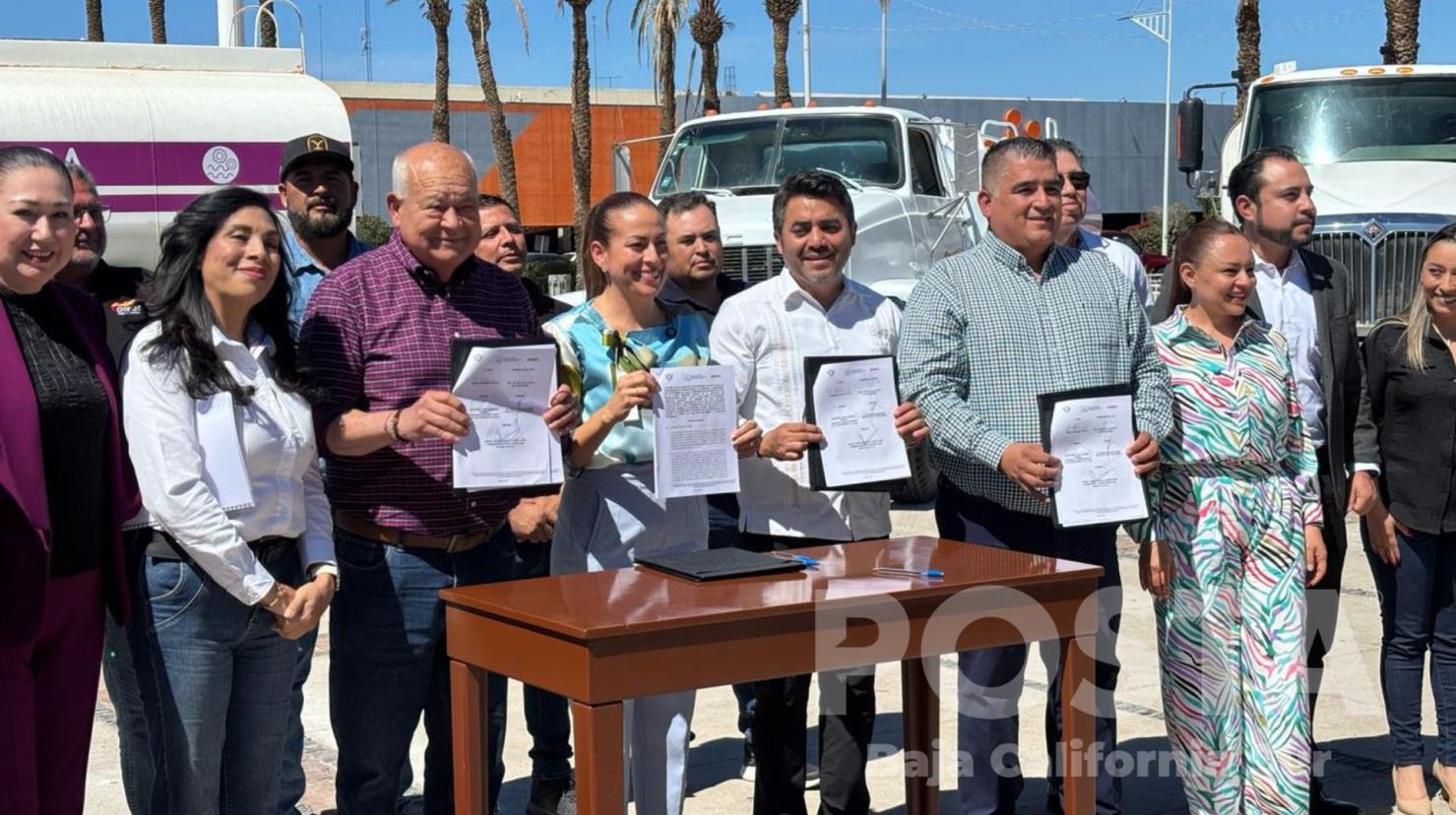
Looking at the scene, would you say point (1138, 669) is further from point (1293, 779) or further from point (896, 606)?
point (896, 606)

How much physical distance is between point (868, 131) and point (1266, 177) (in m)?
Result: 8.73

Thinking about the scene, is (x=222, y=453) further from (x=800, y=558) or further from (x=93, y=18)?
(x=93, y=18)

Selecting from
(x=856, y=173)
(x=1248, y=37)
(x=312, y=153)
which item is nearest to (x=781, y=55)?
(x=1248, y=37)

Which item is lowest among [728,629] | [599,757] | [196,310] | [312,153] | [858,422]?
[599,757]

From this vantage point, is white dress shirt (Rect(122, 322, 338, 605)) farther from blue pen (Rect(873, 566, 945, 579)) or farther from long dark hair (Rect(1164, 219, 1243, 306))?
long dark hair (Rect(1164, 219, 1243, 306))

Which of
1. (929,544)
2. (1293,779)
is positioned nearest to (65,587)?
(929,544)

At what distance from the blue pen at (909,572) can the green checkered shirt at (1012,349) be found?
2.23ft

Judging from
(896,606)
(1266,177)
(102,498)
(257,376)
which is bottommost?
(896,606)

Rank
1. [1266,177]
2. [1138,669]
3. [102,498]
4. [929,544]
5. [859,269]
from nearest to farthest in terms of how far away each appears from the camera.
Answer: [102,498], [929,544], [1266,177], [1138,669], [859,269]

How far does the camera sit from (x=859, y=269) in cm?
1412

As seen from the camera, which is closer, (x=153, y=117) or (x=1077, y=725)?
(x=1077, y=725)

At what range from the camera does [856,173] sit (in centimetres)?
1445

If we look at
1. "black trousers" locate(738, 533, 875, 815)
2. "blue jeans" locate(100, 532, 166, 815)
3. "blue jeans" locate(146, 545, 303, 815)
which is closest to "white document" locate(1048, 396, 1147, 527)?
"black trousers" locate(738, 533, 875, 815)

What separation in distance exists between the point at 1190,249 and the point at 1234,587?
1106 millimetres
